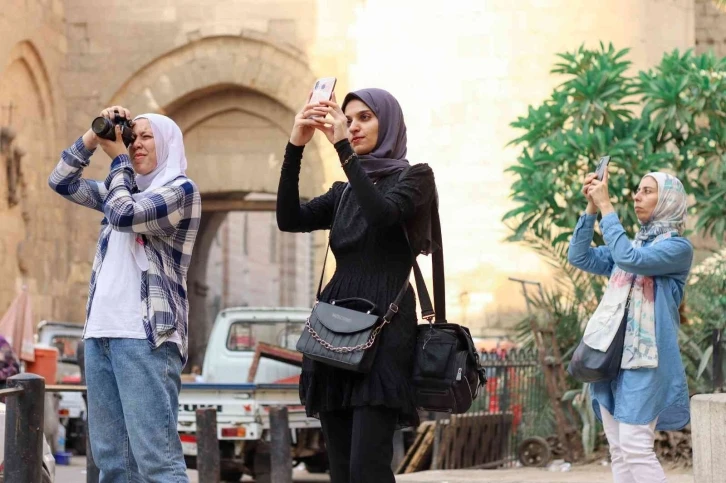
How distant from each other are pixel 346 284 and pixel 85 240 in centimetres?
1587

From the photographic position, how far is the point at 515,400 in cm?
1141

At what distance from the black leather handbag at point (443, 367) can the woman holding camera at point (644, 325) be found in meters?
1.45

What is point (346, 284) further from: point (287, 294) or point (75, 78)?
point (287, 294)

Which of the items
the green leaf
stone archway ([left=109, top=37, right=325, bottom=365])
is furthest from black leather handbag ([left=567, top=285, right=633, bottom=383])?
stone archway ([left=109, top=37, right=325, bottom=365])

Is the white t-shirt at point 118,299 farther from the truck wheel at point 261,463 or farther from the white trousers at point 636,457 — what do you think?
the truck wheel at point 261,463

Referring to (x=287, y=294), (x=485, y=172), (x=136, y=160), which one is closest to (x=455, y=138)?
(x=485, y=172)

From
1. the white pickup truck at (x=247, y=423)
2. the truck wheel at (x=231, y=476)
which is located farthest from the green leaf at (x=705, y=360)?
the truck wheel at (x=231, y=476)

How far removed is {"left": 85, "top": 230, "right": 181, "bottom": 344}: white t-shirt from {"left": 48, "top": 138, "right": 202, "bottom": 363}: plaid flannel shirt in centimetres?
3

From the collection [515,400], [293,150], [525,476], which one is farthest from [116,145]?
[515,400]

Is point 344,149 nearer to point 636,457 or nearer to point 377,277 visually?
point 377,277

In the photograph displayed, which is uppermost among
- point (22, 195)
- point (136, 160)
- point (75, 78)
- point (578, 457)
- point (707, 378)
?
point (75, 78)

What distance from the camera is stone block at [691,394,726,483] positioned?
510 cm

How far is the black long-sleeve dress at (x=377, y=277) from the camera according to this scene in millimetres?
4113

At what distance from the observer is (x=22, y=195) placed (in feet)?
59.2
